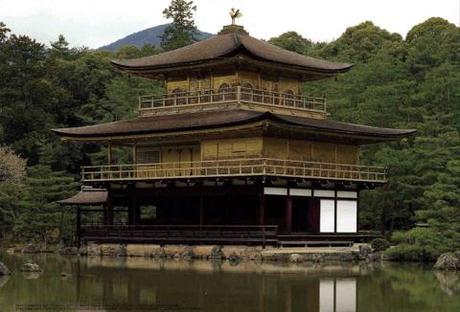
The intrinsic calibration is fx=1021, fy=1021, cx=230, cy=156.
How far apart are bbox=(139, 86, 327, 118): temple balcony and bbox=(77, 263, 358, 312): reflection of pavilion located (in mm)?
16615

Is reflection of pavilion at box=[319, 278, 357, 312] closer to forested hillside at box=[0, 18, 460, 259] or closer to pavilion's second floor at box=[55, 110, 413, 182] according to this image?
forested hillside at box=[0, 18, 460, 259]

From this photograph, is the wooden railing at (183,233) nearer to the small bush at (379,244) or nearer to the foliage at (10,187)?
the small bush at (379,244)

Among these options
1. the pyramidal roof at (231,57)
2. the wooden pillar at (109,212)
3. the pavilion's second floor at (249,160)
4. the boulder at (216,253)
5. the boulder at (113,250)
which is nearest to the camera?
the boulder at (216,253)

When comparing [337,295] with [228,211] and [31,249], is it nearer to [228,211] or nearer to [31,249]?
[228,211]

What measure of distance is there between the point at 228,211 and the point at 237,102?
578 centimetres

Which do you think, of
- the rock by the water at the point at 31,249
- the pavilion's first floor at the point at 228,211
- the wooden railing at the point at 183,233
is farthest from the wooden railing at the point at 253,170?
the rock by the water at the point at 31,249

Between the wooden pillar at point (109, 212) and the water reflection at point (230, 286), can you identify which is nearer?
the water reflection at point (230, 286)

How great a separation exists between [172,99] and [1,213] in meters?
13.4

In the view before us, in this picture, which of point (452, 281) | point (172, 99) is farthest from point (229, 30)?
point (452, 281)

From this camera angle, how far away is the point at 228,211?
53.8 m

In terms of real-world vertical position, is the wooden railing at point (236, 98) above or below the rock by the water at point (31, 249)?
above

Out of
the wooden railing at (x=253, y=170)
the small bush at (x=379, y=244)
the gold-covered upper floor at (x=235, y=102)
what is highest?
the gold-covered upper floor at (x=235, y=102)

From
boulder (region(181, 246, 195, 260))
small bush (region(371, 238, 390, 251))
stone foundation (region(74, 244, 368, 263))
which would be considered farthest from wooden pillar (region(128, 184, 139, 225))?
small bush (region(371, 238, 390, 251))

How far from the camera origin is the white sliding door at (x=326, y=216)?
171 feet
